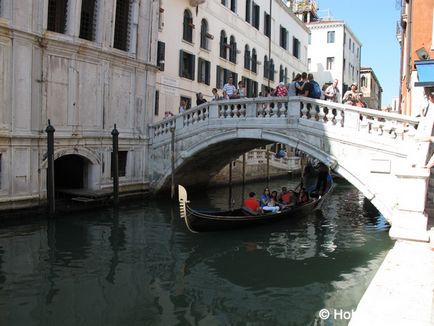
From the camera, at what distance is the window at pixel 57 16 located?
1001cm

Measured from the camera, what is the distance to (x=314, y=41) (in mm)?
31312

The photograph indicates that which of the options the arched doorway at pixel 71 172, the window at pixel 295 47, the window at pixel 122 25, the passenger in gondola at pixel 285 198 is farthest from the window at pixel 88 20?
the window at pixel 295 47

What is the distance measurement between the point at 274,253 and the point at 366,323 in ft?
15.3

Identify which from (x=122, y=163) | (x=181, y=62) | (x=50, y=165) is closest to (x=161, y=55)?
(x=181, y=62)

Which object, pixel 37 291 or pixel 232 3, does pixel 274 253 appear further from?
pixel 232 3

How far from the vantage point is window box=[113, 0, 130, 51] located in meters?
11.5

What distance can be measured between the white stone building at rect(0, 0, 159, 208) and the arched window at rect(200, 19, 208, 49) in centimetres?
384

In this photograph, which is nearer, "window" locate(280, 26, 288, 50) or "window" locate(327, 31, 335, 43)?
"window" locate(280, 26, 288, 50)

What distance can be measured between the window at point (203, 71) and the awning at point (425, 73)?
884cm

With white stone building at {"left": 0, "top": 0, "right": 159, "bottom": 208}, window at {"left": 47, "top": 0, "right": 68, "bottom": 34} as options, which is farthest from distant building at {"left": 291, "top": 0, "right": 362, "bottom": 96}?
window at {"left": 47, "top": 0, "right": 68, "bottom": 34}

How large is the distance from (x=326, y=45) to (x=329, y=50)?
0.39m

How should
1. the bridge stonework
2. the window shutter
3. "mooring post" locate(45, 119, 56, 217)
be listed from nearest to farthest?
the bridge stonework, "mooring post" locate(45, 119, 56, 217), the window shutter

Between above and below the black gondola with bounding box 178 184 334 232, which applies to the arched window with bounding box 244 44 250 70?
above

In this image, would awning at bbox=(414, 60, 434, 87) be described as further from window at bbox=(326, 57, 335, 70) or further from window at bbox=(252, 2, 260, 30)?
window at bbox=(326, 57, 335, 70)
